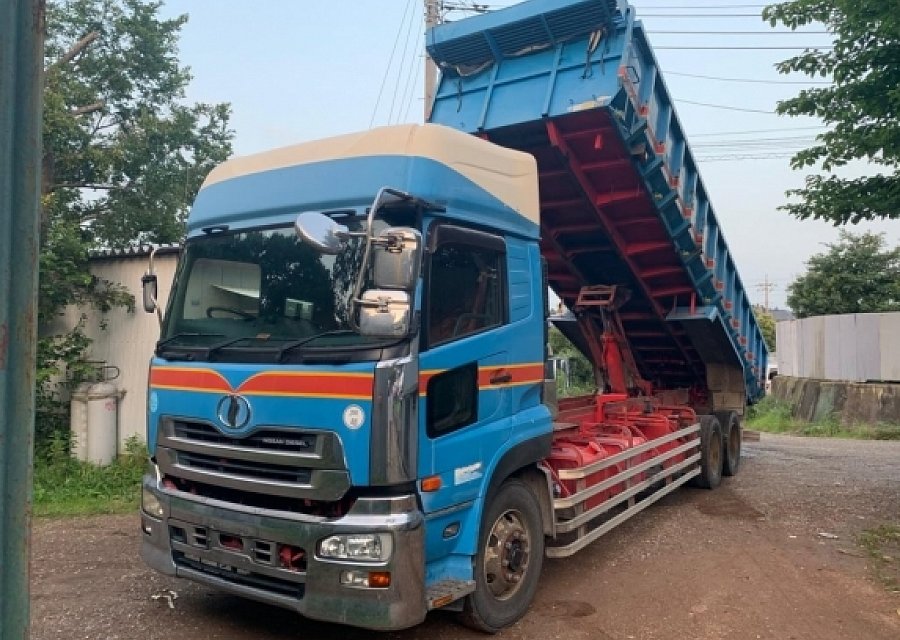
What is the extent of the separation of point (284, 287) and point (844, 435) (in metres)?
15.4

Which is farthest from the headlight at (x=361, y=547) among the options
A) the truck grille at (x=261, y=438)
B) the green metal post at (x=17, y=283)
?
the green metal post at (x=17, y=283)

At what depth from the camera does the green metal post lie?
1.69 meters

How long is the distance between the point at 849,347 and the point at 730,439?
11.1 metres

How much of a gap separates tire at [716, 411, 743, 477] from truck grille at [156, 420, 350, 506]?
6211 millimetres

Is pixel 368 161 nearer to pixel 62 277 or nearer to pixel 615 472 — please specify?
pixel 615 472

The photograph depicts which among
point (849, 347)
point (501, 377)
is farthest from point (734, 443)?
point (849, 347)

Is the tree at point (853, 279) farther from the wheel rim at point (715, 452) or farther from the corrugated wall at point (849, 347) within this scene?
the wheel rim at point (715, 452)

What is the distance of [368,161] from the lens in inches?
149

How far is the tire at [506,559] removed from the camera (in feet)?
12.9

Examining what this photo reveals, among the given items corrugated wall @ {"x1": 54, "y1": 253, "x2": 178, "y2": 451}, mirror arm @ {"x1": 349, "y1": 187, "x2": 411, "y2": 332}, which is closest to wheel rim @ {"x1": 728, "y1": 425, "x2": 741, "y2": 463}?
mirror arm @ {"x1": 349, "y1": 187, "x2": 411, "y2": 332}

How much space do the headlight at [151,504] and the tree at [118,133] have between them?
517 cm

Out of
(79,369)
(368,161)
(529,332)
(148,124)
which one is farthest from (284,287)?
(148,124)

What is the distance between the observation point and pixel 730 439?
8.53m

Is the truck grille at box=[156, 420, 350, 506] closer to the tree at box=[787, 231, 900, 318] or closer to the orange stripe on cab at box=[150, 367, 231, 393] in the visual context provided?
the orange stripe on cab at box=[150, 367, 231, 393]
